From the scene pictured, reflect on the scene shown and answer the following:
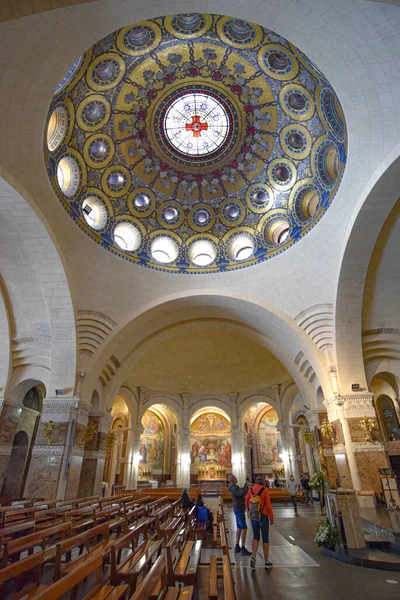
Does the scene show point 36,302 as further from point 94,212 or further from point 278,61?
point 278,61

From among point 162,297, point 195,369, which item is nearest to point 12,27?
point 162,297

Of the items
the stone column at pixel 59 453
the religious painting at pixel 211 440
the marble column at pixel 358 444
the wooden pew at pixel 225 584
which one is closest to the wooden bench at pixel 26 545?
the wooden pew at pixel 225 584

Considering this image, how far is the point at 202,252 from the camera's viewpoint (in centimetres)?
1564

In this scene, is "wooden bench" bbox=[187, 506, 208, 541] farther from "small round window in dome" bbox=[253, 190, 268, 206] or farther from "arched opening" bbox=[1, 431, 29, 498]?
"small round window in dome" bbox=[253, 190, 268, 206]

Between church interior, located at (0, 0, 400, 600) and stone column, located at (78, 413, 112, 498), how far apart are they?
81 mm

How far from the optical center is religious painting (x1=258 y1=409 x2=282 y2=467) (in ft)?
89.4

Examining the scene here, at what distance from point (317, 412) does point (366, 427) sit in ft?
8.77

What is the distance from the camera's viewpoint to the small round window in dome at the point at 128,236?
14677 mm

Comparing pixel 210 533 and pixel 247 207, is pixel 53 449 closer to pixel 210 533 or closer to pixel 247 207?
pixel 210 533

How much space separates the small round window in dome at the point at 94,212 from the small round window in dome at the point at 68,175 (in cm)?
87

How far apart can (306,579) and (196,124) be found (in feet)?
47.9

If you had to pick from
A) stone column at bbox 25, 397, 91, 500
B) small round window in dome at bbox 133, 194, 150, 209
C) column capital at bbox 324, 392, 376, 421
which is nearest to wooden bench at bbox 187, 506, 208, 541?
stone column at bbox 25, 397, 91, 500

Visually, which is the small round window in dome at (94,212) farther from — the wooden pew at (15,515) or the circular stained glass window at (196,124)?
the wooden pew at (15,515)

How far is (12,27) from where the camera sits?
6.50 m
